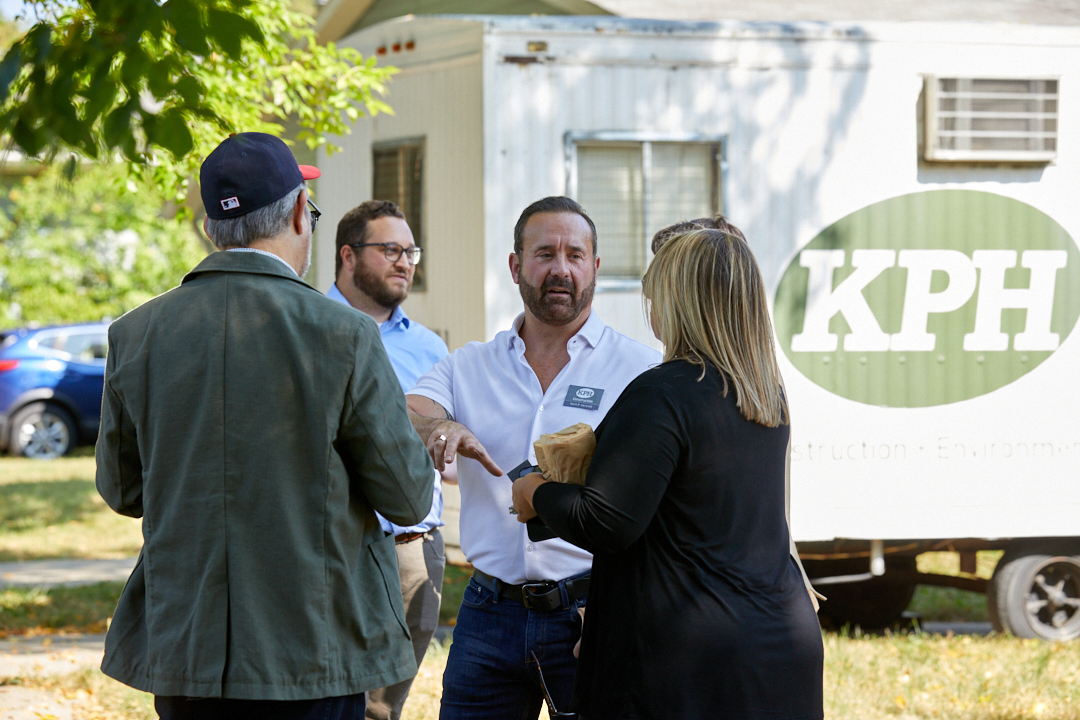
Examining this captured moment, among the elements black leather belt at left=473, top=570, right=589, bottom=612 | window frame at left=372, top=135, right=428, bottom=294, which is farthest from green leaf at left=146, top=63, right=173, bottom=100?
window frame at left=372, top=135, right=428, bottom=294

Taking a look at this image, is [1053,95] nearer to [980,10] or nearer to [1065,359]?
[1065,359]

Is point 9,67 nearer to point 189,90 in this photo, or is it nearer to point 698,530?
point 189,90

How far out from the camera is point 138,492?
2.35 metres

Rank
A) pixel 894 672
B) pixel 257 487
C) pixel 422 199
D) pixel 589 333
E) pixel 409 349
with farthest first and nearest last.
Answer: pixel 422 199, pixel 894 672, pixel 409 349, pixel 589 333, pixel 257 487

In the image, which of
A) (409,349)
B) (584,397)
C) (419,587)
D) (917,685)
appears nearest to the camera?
(584,397)

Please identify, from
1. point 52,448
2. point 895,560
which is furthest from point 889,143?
point 52,448

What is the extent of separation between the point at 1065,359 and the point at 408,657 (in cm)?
510

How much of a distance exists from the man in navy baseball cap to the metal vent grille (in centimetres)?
468

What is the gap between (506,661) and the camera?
2.86 m

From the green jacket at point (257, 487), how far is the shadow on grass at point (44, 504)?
930cm

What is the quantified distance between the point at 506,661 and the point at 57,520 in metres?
9.35

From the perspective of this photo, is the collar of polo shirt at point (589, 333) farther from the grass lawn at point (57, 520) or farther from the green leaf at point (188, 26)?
the grass lawn at point (57, 520)

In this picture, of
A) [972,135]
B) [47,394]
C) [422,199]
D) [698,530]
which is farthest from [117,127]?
[47,394]

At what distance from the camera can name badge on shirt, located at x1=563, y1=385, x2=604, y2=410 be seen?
115 inches
